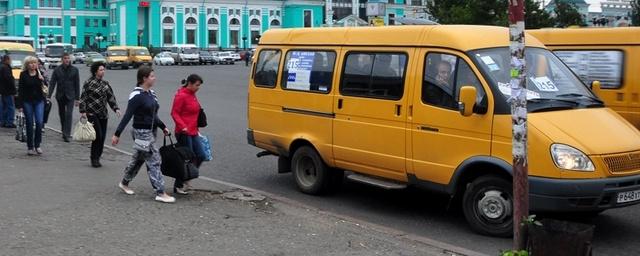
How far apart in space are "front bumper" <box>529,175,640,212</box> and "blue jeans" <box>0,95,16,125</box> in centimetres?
1264

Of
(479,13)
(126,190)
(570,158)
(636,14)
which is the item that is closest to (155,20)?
(636,14)

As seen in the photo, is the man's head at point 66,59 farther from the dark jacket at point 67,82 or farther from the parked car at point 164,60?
the parked car at point 164,60

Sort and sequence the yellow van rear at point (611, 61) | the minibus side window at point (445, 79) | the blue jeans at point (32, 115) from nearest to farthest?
the minibus side window at point (445, 79), the yellow van rear at point (611, 61), the blue jeans at point (32, 115)

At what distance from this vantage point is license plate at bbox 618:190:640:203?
6.86 meters

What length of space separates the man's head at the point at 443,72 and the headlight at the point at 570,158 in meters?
1.44

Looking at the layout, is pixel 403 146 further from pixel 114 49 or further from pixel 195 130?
pixel 114 49

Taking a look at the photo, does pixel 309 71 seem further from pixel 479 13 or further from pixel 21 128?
pixel 479 13

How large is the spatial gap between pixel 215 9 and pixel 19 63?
108707 millimetres

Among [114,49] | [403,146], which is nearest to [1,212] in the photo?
[403,146]

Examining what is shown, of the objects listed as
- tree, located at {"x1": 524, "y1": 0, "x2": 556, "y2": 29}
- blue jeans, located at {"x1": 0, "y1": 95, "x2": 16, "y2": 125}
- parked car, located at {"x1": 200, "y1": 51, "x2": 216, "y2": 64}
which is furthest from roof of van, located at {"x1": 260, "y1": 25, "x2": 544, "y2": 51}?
parked car, located at {"x1": 200, "y1": 51, "x2": 216, "y2": 64}

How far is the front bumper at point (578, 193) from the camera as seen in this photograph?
22.0ft

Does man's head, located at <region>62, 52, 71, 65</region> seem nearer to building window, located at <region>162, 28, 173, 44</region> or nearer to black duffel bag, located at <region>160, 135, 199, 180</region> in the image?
black duffel bag, located at <region>160, 135, 199, 180</region>

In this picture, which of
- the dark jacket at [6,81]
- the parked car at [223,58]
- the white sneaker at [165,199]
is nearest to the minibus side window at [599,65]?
the white sneaker at [165,199]

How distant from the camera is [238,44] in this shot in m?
131
